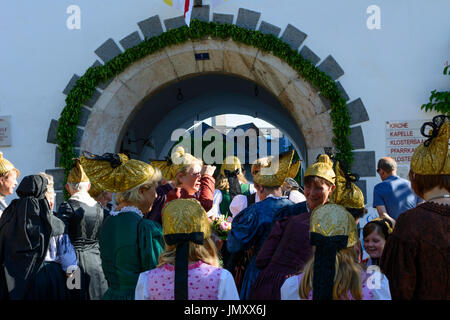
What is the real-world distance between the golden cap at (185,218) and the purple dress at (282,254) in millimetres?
754

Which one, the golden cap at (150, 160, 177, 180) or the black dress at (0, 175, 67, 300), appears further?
the golden cap at (150, 160, 177, 180)

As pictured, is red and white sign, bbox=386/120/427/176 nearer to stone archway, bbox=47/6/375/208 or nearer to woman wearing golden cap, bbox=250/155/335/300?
stone archway, bbox=47/6/375/208

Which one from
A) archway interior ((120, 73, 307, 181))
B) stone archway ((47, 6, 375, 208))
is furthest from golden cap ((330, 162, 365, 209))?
archway interior ((120, 73, 307, 181))

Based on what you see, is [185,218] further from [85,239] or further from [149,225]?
[85,239]

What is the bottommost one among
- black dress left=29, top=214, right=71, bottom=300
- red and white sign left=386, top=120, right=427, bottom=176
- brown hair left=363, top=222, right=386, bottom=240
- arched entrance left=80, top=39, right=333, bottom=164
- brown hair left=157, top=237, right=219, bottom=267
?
black dress left=29, top=214, right=71, bottom=300

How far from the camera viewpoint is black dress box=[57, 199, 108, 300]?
4453mm

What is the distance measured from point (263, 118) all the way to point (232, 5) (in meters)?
6.15

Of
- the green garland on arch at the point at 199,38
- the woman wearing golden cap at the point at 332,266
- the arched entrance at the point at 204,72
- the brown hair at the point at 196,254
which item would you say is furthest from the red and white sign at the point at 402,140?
the brown hair at the point at 196,254

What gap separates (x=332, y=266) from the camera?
2.36 m

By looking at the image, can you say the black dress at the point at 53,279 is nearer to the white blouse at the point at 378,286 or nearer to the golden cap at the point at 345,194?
the golden cap at the point at 345,194

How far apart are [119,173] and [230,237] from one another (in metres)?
0.88

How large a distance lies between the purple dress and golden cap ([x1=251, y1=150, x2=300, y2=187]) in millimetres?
673

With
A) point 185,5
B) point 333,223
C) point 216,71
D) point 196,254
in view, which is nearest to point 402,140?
point 216,71
